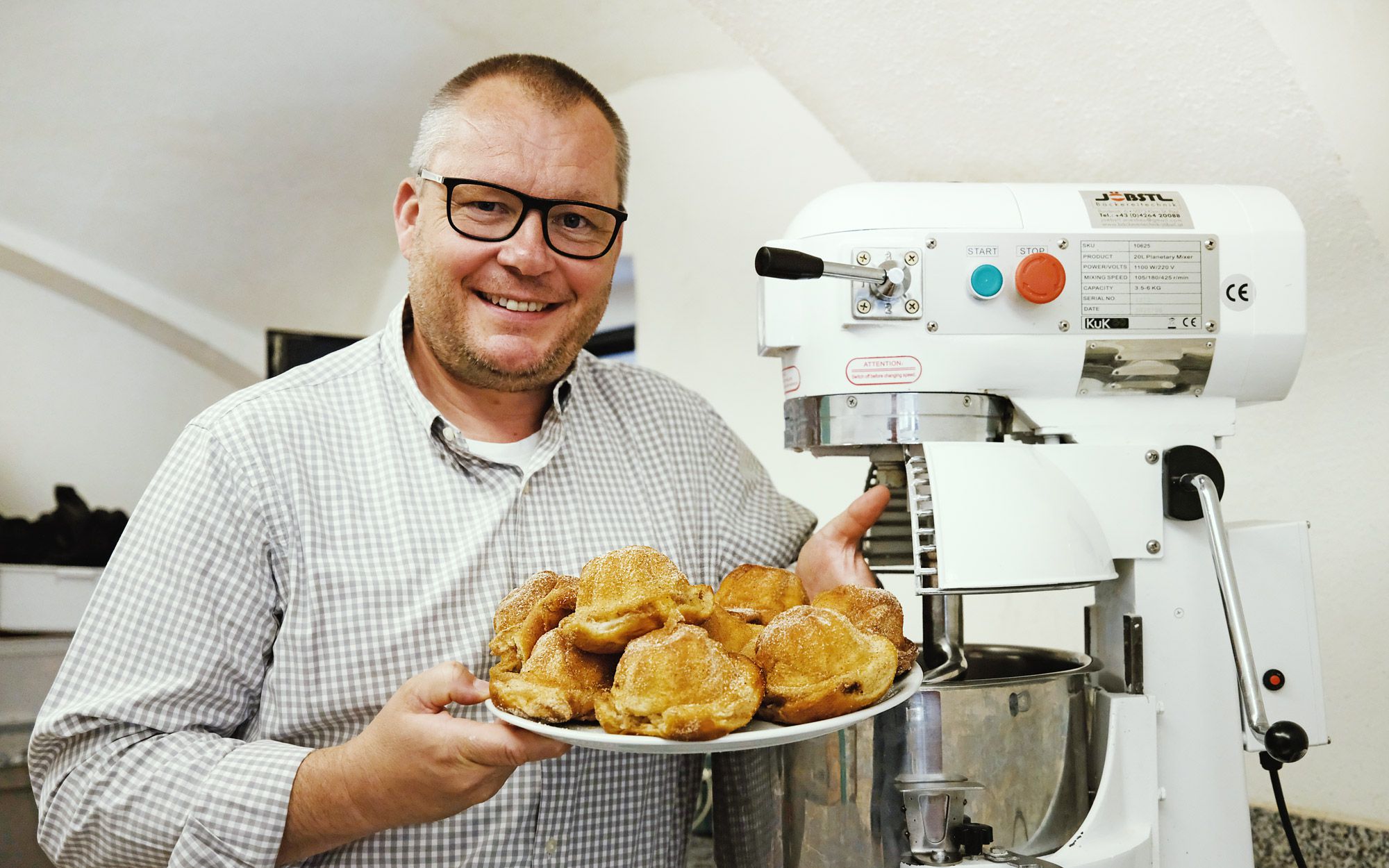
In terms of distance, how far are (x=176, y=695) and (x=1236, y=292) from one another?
1.06 metres

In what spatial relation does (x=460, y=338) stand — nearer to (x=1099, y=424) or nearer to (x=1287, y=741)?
(x=1099, y=424)

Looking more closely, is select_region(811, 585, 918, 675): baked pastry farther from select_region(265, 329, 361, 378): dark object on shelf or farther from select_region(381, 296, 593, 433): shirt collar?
select_region(265, 329, 361, 378): dark object on shelf

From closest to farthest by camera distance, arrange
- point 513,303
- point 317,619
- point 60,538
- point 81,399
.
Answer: point 317,619, point 513,303, point 60,538, point 81,399

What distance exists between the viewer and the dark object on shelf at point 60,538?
10.2 ft

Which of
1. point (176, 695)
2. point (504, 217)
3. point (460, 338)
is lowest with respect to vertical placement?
point (176, 695)

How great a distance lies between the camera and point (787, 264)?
2.91 ft

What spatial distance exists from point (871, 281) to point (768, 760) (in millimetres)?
452

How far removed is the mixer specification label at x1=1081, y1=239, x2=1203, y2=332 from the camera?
3.17ft

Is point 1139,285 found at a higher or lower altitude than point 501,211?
lower

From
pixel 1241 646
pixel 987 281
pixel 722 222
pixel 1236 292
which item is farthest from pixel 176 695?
pixel 722 222

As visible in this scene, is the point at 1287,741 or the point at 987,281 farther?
the point at 987,281

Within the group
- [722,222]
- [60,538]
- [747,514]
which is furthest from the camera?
[60,538]

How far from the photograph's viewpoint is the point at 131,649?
99cm

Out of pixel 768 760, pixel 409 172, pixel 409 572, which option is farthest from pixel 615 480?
pixel 409 172
